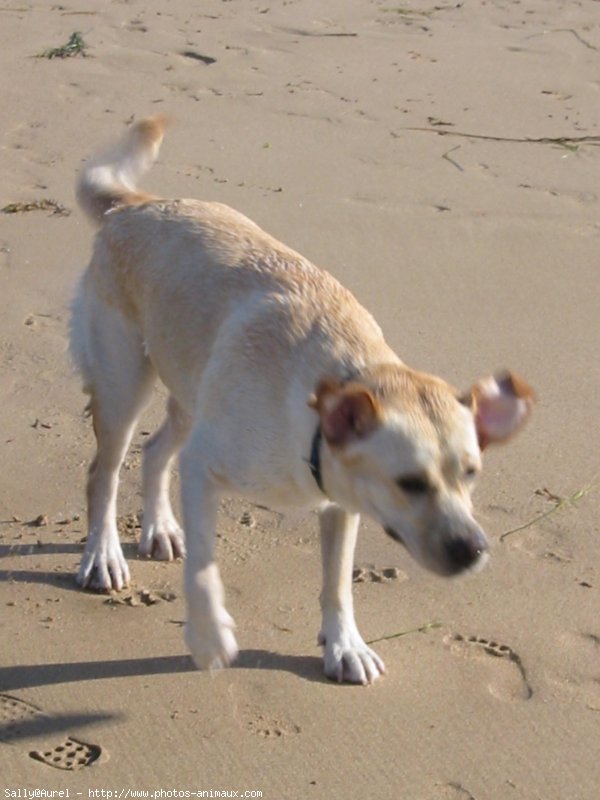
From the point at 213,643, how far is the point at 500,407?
1058mm

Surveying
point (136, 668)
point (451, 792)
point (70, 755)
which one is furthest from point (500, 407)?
point (70, 755)

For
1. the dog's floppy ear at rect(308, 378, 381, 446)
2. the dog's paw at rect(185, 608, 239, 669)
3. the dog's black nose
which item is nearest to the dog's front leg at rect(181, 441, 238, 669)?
the dog's paw at rect(185, 608, 239, 669)

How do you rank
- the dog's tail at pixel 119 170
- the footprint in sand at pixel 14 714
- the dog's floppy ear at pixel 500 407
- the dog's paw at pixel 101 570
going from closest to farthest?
the dog's floppy ear at pixel 500 407 → the footprint in sand at pixel 14 714 → the dog's paw at pixel 101 570 → the dog's tail at pixel 119 170

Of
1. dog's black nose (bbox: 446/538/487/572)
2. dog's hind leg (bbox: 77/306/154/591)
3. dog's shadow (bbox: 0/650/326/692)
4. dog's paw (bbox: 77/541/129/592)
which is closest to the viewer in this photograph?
dog's black nose (bbox: 446/538/487/572)

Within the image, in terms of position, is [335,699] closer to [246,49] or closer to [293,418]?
[293,418]

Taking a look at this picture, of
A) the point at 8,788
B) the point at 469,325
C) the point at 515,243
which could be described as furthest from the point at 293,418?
the point at 515,243

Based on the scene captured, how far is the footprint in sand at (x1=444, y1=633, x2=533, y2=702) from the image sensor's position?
14.5ft

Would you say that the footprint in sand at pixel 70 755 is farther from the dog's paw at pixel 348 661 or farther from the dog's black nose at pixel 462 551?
the dog's black nose at pixel 462 551

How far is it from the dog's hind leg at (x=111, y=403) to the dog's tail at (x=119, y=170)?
506mm

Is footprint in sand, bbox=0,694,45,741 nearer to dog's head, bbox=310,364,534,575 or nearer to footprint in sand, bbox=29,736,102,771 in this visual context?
footprint in sand, bbox=29,736,102,771

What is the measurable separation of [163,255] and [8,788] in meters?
1.87

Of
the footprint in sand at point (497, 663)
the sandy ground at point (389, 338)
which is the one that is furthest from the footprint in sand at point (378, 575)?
the footprint in sand at point (497, 663)

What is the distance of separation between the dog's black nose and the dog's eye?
0.15 metres

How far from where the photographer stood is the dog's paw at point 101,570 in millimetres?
4941
